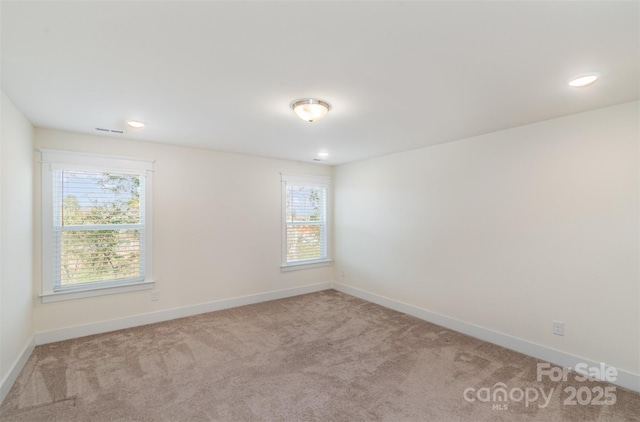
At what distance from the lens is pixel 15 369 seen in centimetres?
256

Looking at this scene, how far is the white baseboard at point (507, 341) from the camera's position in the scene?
251 centimetres

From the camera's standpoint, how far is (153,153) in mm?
3926

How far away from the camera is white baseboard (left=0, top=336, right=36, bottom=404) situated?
230 centimetres

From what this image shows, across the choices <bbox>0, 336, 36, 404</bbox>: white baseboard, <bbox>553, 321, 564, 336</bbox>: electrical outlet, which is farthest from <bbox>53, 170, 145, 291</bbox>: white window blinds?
<bbox>553, 321, 564, 336</bbox>: electrical outlet

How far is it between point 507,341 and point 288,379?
2.42m

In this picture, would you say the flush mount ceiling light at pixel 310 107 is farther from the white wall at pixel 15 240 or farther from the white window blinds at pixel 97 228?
the white window blinds at pixel 97 228

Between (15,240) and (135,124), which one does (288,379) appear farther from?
(135,124)

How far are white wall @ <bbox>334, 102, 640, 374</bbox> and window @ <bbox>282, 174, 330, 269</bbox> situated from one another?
4.53 ft

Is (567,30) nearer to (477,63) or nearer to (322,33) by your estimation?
(477,63)

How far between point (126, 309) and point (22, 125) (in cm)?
232

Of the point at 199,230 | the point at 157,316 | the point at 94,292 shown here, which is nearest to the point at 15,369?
the point at 94,292

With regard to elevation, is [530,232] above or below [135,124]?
below

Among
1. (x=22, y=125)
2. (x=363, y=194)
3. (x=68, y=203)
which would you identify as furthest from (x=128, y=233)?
(x=363, y=194)

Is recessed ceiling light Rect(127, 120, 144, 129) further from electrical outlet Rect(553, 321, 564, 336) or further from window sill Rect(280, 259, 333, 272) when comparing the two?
electrical outlet Rect(553, 321, 564, 336)
